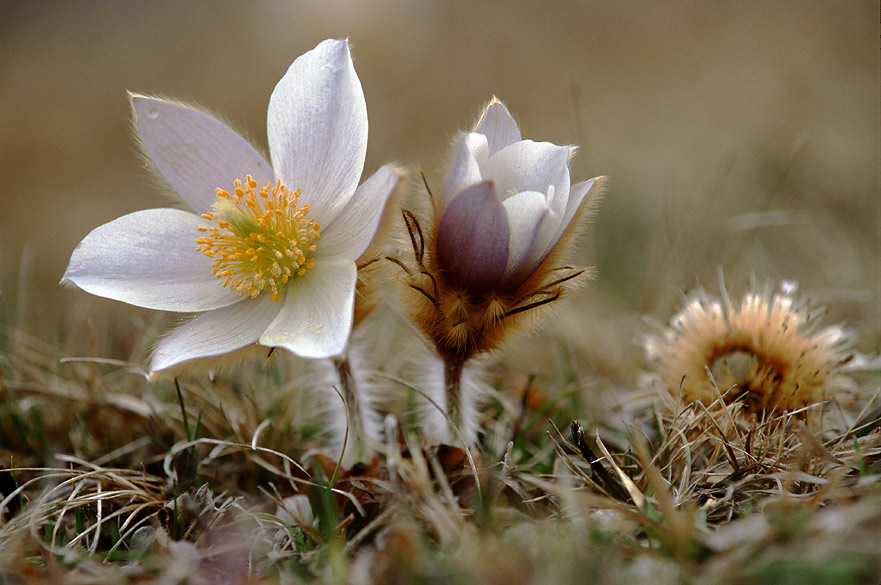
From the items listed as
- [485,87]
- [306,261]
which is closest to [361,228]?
[306,261]

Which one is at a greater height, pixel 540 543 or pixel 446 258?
pixel 446 258

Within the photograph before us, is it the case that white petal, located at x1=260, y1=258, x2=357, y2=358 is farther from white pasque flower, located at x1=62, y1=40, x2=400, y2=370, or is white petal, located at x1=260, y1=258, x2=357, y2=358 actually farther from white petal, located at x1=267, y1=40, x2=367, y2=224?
white petal, located at x1=267, y1=40, x2=367, y2=224

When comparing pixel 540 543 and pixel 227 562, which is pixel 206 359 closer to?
pixel 227 562

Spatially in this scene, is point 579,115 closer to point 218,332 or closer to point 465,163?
point 465,163

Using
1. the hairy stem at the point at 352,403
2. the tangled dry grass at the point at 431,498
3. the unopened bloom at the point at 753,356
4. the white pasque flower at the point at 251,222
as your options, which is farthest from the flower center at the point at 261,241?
the unopened bloom at the point at 753,356

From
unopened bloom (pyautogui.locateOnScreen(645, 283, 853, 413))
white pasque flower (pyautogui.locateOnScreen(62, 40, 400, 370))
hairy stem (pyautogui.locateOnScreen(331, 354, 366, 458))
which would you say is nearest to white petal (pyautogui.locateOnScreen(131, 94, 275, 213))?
white pasque flower (pyautogui.locateOnScreen(62, 40, 400, 370))

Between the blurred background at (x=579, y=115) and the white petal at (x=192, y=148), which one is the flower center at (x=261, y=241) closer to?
the white petal at (x=192, y=148)
